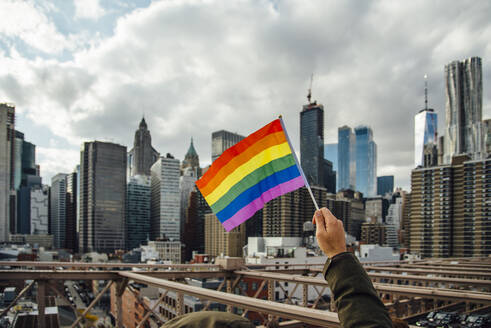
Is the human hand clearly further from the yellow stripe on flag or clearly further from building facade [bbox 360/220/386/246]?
building facade [bbox 360/220/386/246]

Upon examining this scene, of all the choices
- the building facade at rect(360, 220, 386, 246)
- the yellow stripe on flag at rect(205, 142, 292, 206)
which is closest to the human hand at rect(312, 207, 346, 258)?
the yellow stripe on flag at rect(205, 142, 292, 206)

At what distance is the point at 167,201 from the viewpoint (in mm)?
159125

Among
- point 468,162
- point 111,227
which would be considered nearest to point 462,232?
point 468,162

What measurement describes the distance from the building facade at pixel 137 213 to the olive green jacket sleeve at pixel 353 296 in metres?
165

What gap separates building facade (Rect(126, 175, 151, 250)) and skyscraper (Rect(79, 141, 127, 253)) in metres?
14.5

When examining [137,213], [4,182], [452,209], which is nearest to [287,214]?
[452,209]

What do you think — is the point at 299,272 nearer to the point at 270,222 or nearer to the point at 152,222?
the point at 270,222

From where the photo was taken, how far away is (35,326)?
481 inches

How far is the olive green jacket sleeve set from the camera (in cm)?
138

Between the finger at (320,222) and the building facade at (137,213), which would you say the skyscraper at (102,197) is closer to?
the building facade at (137,213)

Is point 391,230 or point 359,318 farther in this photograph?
point 391,230

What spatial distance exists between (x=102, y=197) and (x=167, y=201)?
2797 centimetres

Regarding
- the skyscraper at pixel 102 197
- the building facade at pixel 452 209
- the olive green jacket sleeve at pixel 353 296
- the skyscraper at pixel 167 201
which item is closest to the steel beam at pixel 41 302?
the olive green jacket sleeve at pixel 353 296

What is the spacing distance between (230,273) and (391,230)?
177509 millimetres
